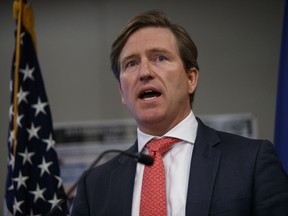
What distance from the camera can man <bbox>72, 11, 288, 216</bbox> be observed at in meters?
1.17

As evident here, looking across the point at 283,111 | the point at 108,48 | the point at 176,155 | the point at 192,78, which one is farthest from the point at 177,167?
the point at 108,48

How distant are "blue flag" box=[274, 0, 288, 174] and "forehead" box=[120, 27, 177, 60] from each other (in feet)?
3.12

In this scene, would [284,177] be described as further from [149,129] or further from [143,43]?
[143,43]

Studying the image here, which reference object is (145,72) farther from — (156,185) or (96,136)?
(96,136)

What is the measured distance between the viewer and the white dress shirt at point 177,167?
4.05 feet

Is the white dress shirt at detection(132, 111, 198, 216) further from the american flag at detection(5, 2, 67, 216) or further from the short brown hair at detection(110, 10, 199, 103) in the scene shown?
the american flag at detection(5, 2, 67, 216)

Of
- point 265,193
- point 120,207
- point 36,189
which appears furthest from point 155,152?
point 36,189

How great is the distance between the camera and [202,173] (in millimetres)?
1231

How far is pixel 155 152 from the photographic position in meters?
1.35

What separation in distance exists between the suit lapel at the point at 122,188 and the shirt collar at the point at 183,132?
9cm

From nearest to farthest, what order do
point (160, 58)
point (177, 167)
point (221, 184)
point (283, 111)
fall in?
point (221, 184) → point (177, 167) → point (160, 58) → point (283, 111)

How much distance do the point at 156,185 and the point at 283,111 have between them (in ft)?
3.77

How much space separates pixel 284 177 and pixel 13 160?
1470 millimetres

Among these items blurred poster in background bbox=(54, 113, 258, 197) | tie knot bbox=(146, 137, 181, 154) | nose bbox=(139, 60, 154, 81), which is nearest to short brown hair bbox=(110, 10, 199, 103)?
nose bbox=(139, 60, 154, 81)
